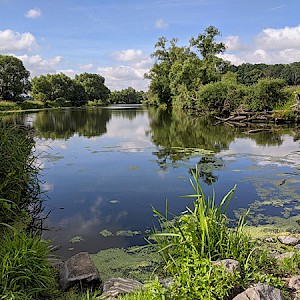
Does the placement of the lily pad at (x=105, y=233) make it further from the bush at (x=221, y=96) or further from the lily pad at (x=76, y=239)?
the bush at (x=221, y=96)

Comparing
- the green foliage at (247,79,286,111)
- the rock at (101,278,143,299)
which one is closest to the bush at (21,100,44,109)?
the green foliage at (247,79,286,111)

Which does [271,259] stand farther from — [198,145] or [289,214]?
[198,145]

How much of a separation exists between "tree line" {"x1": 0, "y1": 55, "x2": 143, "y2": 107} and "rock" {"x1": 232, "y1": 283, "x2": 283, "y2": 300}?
5648 centimetres

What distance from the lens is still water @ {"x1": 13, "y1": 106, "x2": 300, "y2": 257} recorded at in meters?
5.43

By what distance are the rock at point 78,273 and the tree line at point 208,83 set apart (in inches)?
890

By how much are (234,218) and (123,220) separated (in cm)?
195

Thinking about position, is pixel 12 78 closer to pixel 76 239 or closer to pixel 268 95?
pixel 268 95

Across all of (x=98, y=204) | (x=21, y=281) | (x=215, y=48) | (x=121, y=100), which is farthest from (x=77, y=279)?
(x=121, y=100)

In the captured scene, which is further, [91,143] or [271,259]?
[91,143]

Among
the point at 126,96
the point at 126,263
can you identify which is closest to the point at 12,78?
the point at 126,263

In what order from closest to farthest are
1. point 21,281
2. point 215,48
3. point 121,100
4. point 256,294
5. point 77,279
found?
point 256,294, point 21,281, point 77,279, point 215,48, point 121,100

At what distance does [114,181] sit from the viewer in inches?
326

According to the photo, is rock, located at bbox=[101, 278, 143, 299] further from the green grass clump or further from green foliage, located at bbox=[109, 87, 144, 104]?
green foliage, located at bbox=[109, 87, 144, 104]

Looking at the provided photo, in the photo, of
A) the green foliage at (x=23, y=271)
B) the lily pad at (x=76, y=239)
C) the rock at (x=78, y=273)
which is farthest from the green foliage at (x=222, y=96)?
the green foliage at (x=23, y=271)
